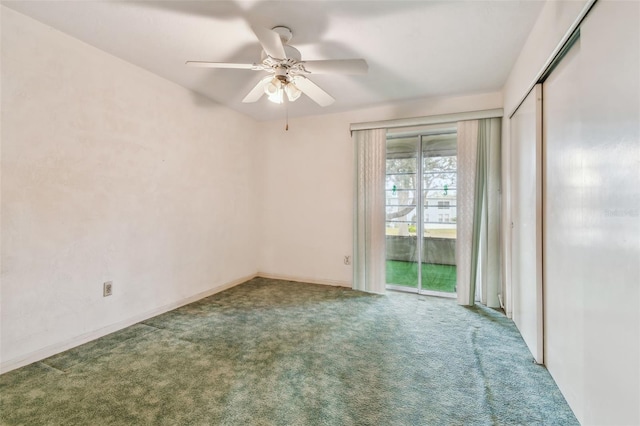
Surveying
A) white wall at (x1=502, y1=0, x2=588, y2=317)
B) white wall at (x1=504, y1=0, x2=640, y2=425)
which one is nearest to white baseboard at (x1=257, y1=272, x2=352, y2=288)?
white wall at (x1=502, y1=0, x2=588, y2=317)

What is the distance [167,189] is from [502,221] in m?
3.58

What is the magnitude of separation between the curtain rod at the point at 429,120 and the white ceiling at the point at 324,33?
11.7 inches

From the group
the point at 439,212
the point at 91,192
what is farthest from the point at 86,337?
the point at 439,212

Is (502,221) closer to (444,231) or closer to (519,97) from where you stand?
(444,231)

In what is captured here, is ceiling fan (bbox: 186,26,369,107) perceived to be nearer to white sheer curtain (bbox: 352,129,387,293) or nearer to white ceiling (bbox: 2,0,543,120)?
Result: white ceiling (bbox: 2,0,543,120)

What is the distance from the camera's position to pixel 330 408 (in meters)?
1.51

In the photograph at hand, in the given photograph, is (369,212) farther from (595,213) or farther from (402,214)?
(595,213)

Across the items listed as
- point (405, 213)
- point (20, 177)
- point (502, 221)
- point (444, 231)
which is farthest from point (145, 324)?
point (502, 221)

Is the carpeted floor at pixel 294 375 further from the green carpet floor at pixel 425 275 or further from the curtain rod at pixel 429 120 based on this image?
the curtain rod at pixel 429 120

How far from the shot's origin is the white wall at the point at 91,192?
6.13 ft

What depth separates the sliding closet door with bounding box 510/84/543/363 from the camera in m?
1.89

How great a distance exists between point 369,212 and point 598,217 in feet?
7.80

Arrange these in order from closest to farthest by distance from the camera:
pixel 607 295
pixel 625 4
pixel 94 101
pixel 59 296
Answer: pixel 625 4 < pixel 607 295 < pixel 59 296 < pixel 94 101

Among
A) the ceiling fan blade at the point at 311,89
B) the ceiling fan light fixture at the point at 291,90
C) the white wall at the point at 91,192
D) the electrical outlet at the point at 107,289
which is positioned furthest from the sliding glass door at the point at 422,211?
the electrical outlet at the point at 107,289
